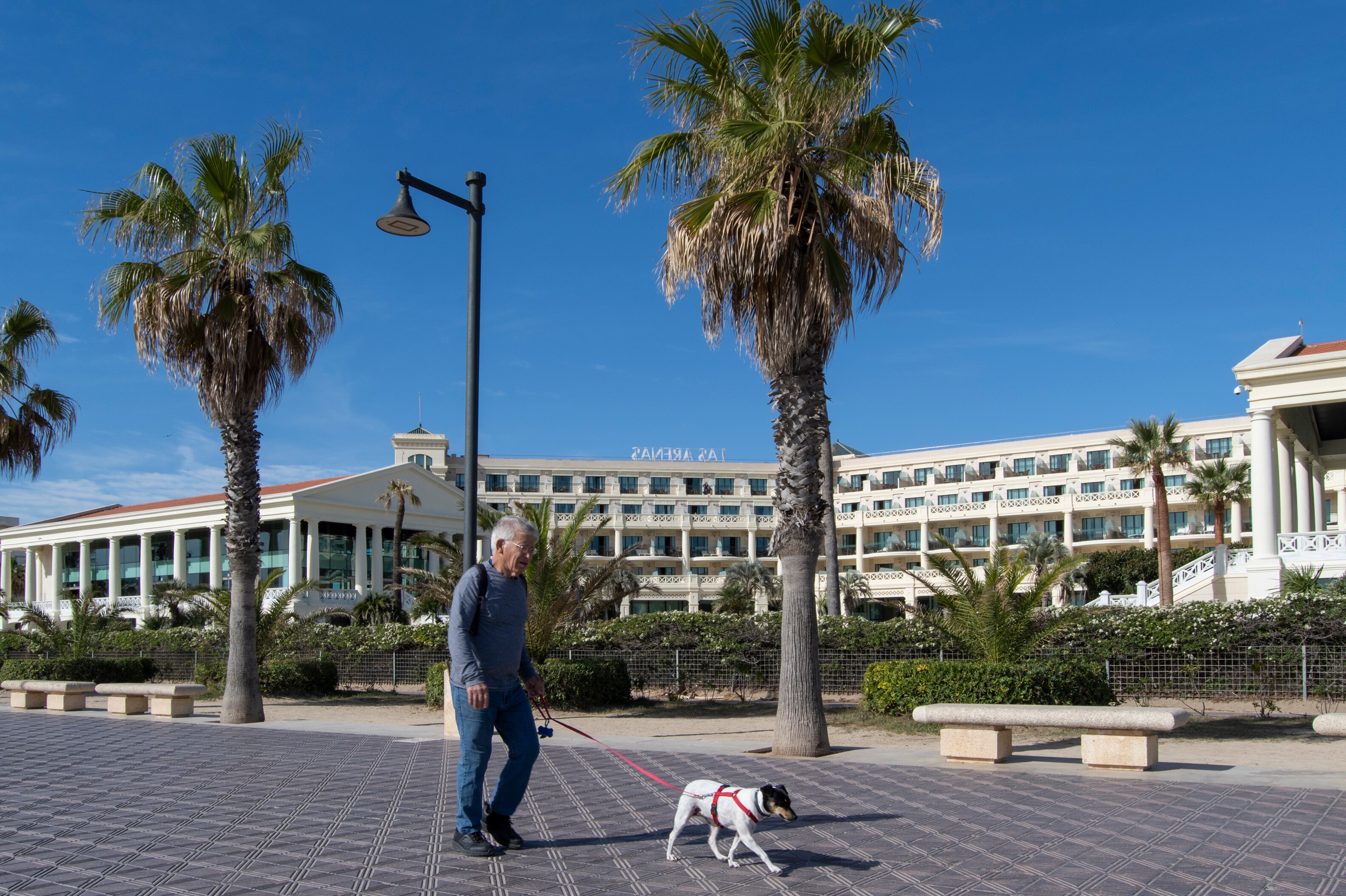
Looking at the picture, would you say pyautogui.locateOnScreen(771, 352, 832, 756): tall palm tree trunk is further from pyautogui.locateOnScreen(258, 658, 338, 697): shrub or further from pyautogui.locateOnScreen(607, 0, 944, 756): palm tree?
pyautogui.locateOnScreen(258, 658, 338, 697): shrub

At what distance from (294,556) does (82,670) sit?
3657 cm

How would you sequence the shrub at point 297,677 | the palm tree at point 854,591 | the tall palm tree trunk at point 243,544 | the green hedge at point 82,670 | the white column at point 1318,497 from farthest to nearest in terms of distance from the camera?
1. the palm tree at point 854,591
2. the white column at point 1318,497
3. the green hedge at point 82,670
4. the shrub at point 297,677
5. the tall palm tree trunk at point 243,544

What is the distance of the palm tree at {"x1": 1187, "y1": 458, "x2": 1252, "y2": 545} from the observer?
172 ft

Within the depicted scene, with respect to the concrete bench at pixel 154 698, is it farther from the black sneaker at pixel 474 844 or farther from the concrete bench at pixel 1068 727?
the black sneaker at pixel 474 844

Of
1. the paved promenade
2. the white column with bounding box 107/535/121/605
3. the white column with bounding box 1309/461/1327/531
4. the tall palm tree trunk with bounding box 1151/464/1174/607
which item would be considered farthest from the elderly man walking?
the white column with bounding box 107/535/121/605

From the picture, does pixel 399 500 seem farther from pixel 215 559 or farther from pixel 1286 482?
pixel 1286 482

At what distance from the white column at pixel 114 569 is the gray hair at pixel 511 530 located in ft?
217

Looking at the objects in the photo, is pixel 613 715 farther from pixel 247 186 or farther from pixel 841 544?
pixel 841 544

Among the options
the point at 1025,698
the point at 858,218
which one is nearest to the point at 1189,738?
the point at 1025,698

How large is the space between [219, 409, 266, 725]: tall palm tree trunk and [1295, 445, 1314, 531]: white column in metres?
32.2

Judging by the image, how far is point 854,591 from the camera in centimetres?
6656

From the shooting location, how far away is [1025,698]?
13242mm

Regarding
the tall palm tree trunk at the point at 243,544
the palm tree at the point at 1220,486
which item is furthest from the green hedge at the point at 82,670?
the palm tree at the point at 1220,486

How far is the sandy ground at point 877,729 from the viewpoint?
37.3ft
